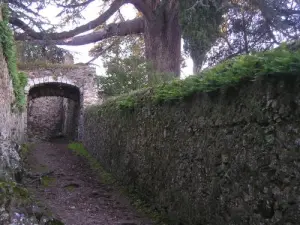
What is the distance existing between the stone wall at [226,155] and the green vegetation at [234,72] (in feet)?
0.28

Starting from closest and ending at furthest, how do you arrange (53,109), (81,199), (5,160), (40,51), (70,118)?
(5,160), (81,199), (40,51), (70,118), (53,109)

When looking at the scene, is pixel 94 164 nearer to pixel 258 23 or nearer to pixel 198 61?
pixel 198 61

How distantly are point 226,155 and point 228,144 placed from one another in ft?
0.38

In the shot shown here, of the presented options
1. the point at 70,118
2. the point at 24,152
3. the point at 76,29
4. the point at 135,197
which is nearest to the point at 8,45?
the point at 24,152

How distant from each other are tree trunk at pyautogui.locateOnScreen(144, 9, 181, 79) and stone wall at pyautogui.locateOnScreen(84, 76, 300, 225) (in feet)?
26.6

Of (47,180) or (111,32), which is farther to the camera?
(111,32)

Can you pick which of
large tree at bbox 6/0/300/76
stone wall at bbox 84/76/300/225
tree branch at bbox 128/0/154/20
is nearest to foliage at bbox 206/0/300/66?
large tree at bbox 6/0/300/76

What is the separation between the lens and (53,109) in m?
26.0

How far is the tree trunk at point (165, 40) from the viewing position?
14.4 m

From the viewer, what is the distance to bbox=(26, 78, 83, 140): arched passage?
18.2m

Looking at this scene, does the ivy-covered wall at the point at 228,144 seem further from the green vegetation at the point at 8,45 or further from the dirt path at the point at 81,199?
the green vegetation at the point at 8,45

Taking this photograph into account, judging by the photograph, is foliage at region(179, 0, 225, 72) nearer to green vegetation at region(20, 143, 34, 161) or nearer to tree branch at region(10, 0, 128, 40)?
tree branch at region(10, 0, 128, 40)

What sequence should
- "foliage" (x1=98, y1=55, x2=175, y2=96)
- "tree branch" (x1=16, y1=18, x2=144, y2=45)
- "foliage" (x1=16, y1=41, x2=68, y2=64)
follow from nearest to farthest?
"foliage" (x1=98, y1=55, x2=175, y2=96), "foliage" (x1=16, y1=41, x2=68, y2=64), "tree branch" (x1=16, y1=18, x2=144, y2=45)

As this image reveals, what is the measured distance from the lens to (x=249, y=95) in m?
3.31
